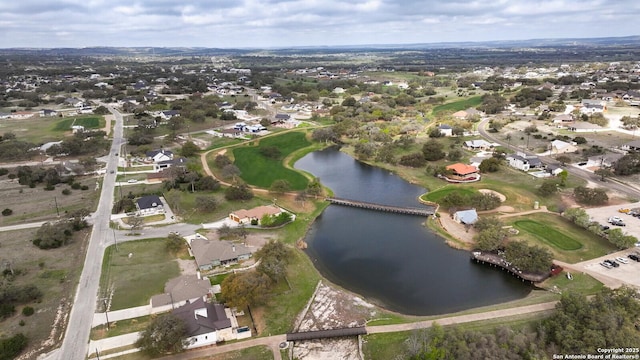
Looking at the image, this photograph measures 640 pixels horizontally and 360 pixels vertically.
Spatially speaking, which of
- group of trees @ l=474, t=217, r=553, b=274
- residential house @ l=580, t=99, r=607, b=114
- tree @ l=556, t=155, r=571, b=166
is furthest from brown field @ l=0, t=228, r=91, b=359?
residential house @ l=580, t=99, r=607, b=114

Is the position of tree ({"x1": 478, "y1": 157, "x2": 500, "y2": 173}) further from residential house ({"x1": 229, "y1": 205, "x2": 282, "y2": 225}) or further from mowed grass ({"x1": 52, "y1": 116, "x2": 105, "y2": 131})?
mowed grass ({"x1": 52, "y1": 116, "x2": 105, "y2": 131})

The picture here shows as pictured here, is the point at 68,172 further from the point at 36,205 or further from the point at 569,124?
the point at 569,124

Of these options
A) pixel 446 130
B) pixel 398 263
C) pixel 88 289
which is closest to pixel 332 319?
pixel 398 263

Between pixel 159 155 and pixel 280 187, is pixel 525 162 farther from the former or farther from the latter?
pixel 159 155

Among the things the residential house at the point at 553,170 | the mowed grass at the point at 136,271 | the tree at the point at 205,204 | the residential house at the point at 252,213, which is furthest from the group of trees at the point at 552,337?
the residential house at the point at 553,170

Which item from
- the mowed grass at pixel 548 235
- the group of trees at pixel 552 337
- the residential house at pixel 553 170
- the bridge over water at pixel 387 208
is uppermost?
the residential house at pixel 553 170

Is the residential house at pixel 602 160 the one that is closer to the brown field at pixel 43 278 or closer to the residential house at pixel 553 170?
the residential house at pixel 553 170
